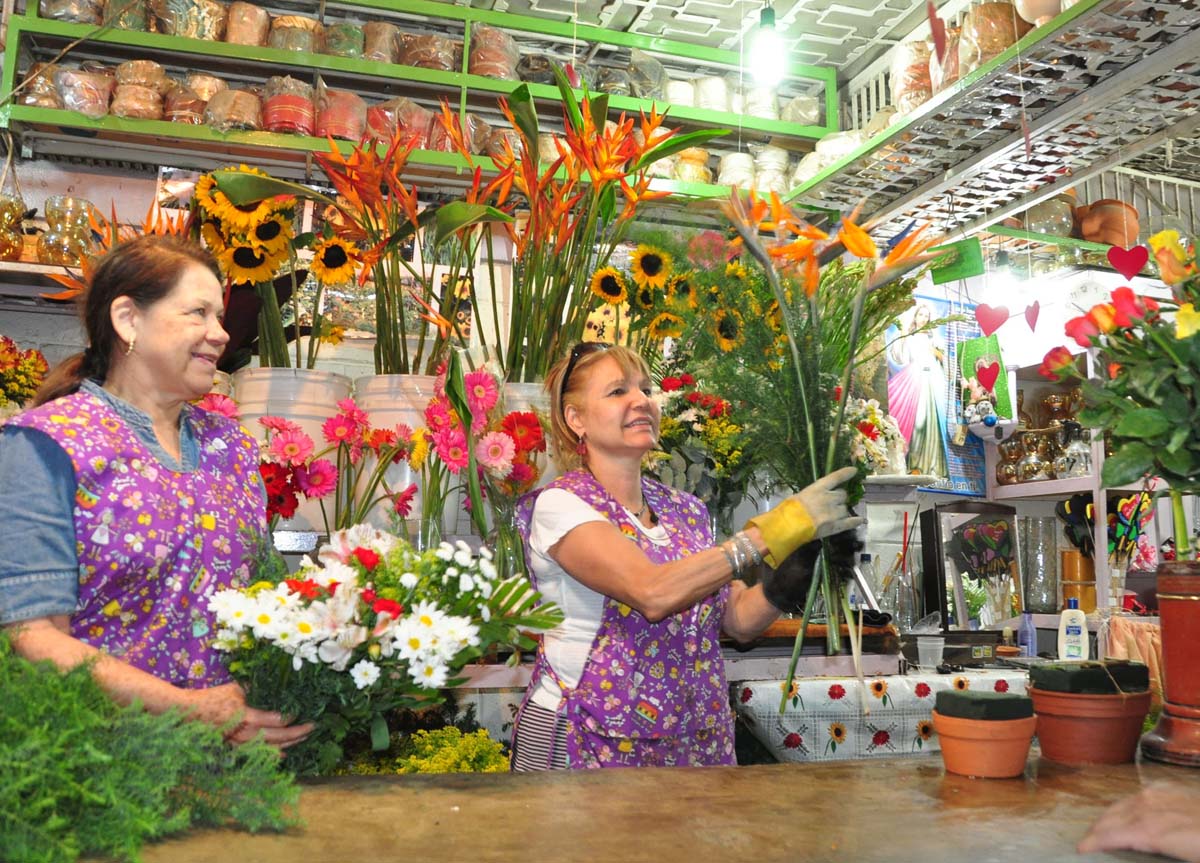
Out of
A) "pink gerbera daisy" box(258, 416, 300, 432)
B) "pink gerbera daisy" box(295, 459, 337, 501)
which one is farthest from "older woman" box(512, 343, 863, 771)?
"pink gerbera daisy" box(258, 416, 300, 432)

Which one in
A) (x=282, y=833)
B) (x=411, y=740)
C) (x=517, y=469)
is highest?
(x=517, y=469)

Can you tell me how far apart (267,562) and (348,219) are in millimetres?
1230

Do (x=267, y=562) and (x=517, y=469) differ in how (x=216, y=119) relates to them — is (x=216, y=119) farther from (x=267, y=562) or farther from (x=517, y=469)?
(x=267, y=562)

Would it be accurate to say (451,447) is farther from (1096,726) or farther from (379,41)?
(379,41)

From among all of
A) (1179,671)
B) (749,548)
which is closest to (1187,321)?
(1179,671)

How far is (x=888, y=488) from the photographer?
4.55 metres

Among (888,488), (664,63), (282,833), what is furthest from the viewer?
(664,63)

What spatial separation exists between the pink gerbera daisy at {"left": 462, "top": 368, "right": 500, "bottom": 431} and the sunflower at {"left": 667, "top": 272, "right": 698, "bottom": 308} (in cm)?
54

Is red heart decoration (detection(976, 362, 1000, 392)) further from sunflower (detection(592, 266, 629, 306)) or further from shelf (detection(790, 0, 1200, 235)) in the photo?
sunflower (detection(592, 266, 629, 306))

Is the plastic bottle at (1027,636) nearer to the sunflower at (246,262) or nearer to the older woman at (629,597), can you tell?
the older woman at (629,597)

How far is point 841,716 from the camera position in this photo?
8.73 feet

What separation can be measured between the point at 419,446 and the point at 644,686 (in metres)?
0.75

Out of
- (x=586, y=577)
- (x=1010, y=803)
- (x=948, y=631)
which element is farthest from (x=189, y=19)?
(x=1010, y=803)

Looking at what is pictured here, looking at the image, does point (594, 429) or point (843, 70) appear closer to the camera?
point (594, 429)
